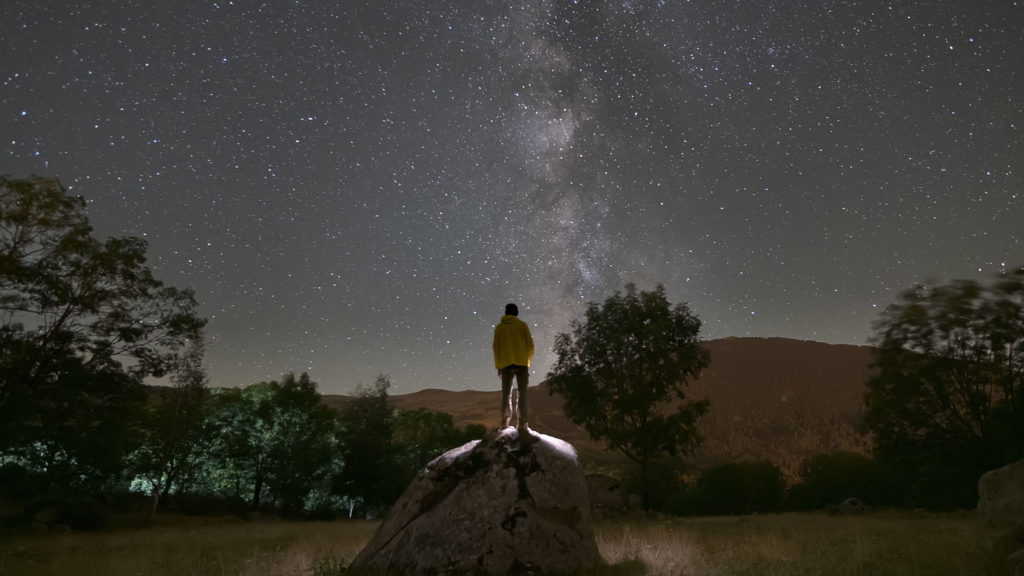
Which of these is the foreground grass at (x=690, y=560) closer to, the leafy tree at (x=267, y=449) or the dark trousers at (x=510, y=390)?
the dark trousers at (x=510, y=390)

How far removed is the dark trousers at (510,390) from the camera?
10.4m

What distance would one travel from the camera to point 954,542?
38.9 feet

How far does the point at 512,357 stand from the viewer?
34.3ft

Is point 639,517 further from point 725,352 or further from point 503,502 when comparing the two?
point 725,352

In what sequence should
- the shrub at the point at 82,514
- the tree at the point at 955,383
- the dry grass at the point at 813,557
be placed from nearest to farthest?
the dry grass at the point at 813,557 < the tree at the point at 955,383 < the shrub at the point at 82,514

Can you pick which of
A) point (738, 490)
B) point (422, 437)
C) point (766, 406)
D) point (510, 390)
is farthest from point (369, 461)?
point (766, 406)

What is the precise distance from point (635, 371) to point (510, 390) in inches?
799

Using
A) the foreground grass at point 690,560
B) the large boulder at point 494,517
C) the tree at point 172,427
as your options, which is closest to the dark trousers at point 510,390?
the large boulder at point 494,517

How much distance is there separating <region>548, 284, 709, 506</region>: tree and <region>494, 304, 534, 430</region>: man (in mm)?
19013

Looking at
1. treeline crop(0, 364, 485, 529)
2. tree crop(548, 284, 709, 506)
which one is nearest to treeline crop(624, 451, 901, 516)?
tree crop(548, 284, 709, 506)

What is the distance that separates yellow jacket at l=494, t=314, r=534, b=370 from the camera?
413 inches

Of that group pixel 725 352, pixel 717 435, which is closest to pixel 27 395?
pixel 717 435

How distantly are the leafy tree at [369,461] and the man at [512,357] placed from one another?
36.1m

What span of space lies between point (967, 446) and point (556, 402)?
433 feet
